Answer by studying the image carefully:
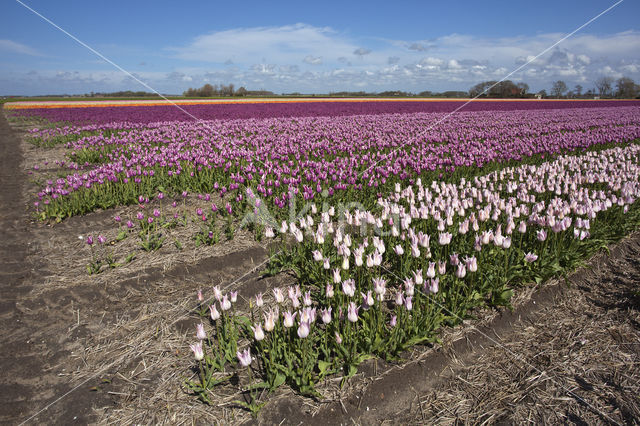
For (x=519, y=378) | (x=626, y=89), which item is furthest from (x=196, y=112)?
(x=626, y=89)

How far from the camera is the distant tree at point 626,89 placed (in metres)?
78.5

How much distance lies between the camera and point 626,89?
7994 cm

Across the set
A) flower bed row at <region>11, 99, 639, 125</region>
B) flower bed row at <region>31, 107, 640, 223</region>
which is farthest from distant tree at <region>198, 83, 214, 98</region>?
flower bed row at <region>31, 107, 640, 223</region>

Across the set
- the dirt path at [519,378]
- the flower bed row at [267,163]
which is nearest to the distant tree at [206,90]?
the flower bed row at [267,163]

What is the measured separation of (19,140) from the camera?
17.5m

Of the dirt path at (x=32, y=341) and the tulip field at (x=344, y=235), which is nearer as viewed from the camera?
the dirt path at (x=32, y=341)

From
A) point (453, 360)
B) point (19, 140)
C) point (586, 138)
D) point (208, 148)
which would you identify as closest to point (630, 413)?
point (453, 360)

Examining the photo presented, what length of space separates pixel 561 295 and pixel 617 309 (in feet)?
1.76

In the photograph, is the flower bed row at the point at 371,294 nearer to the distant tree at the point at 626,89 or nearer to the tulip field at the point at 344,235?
the tulip field at the point at 344,235

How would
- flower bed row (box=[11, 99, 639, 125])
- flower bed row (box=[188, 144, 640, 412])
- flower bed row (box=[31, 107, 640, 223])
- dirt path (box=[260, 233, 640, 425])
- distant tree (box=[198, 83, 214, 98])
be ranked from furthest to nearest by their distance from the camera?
distant tree (box=[198, 83, 214, 98])
flower bed row (box=[11, 99, 639, 125])
flower bed row (box=[31, 107, 640, 223])
flower bed row (box=[188, 144, 640, 412])
dirt path (box=[260, 233, 640, 425])

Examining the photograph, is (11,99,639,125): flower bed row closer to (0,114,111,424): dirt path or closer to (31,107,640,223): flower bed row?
(31,107,640,223): flower bed row

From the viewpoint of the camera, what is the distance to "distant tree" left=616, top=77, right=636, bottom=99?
78.5 meters

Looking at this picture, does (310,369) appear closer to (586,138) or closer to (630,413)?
(630,413)

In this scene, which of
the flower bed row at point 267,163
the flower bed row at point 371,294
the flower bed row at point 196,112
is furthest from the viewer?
the flower bed row at point 196,112
